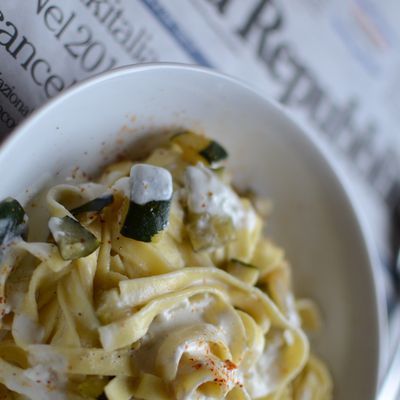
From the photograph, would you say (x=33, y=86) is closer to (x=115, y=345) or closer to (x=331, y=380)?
(x=115, y=345)

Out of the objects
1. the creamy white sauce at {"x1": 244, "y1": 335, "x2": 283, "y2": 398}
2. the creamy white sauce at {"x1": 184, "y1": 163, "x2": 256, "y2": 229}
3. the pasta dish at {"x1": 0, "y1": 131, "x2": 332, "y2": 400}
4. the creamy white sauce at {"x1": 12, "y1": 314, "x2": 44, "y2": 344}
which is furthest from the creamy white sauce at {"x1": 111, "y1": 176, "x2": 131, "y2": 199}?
the creamy white sauce at {"x1": 244, "y1": 335, "x2": 283, "y2": 398}

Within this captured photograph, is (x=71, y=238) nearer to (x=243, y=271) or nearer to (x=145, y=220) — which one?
(x=145, y=220)

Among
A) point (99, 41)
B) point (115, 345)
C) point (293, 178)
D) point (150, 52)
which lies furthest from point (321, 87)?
point (115, 345)

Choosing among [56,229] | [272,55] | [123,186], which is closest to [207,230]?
[123,186]

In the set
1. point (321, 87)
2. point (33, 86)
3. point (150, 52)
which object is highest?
point (321, 87)

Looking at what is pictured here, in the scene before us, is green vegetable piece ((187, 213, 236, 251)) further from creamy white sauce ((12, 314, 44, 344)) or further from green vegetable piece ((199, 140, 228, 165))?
creamy white sauce ((12, 314, 44, 344))

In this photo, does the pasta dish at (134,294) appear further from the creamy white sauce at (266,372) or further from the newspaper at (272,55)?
the newspaper at (272,55)
